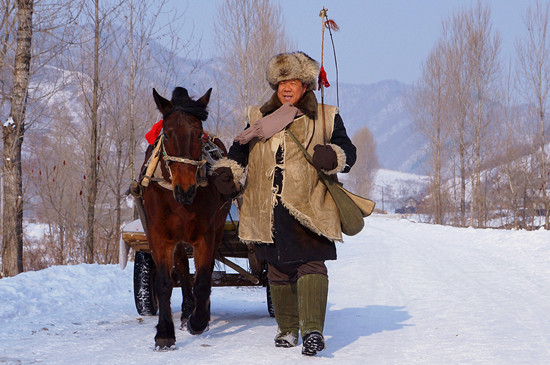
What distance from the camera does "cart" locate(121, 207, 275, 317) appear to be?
5.81m


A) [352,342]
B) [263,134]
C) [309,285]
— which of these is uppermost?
[263,134]

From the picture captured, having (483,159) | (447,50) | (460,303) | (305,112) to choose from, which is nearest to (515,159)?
(483,159)

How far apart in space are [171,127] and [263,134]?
72 centimetres

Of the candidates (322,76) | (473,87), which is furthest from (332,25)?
(473,87)

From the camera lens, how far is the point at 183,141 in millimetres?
4625

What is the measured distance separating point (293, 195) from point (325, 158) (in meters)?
0.38

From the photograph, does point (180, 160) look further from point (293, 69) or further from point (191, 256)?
point (191, 256)

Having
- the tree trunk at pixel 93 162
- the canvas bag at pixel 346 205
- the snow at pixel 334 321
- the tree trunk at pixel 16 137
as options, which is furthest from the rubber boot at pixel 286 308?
the tree trunk at pixel 93 162

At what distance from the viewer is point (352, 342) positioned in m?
4.79

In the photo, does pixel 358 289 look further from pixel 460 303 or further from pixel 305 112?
pixel 305 112

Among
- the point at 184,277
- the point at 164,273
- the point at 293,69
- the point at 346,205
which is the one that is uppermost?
the point at 293,69

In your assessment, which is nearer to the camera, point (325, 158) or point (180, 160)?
point (325, 158)

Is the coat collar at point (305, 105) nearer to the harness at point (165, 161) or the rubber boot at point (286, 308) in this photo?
the harness at point (165, 161)

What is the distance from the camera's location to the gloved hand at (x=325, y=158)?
427 cm
